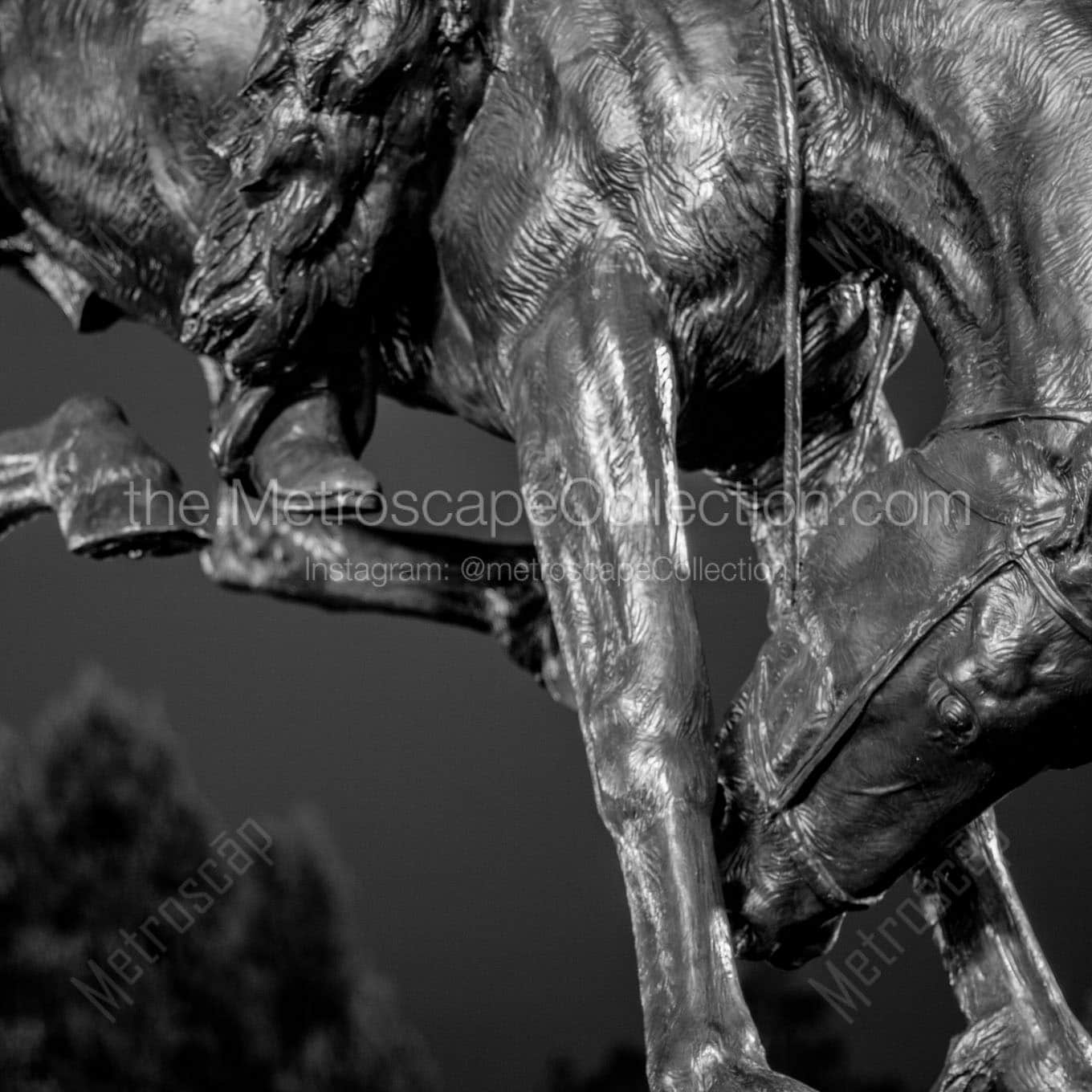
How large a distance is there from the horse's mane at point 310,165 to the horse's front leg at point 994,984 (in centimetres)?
56

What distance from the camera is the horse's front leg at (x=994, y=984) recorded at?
1286 mm

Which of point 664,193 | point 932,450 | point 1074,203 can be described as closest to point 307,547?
point 664,193

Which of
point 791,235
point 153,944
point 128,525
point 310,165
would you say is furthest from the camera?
point 153,944

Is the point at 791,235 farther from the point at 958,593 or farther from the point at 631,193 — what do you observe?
the point at 958,593

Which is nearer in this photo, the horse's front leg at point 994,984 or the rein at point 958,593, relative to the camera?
the rein at point 958,593

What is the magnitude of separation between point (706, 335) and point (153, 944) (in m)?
0.88

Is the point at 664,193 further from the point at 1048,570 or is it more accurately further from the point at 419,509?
the point at 419,509

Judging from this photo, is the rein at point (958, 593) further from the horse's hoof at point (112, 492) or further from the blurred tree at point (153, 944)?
the blurred tree at point (153, 944)

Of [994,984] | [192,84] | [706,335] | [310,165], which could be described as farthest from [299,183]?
[994,984]

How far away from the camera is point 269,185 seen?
1.33 m

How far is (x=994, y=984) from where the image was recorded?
1.32 m

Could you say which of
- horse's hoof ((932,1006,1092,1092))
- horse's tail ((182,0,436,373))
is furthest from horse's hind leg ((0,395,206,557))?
horse's hoof ((932,1006,1092,1092))

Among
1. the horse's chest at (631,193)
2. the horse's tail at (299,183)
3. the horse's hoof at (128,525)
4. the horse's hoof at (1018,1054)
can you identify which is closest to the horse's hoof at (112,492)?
the horse's hoof at (128,525)

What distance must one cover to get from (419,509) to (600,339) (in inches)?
36.5
